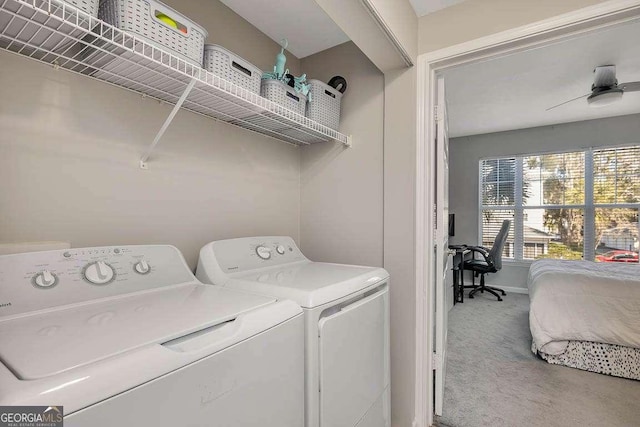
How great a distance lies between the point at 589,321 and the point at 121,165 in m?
3.20

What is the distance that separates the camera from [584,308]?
2.43 m

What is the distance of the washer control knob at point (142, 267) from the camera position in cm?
110

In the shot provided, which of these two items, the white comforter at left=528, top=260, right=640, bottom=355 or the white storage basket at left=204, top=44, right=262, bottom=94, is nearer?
the white storage basket at left=204, top=44, right=262, bottom=94

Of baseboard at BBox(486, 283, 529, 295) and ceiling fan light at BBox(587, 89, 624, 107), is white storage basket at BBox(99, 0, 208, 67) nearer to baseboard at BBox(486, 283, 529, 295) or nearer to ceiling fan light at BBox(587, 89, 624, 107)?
ceiling fan light at BBox(587, 89, 624, 107)

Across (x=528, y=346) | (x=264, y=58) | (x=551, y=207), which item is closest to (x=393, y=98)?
(x=264, y=58)

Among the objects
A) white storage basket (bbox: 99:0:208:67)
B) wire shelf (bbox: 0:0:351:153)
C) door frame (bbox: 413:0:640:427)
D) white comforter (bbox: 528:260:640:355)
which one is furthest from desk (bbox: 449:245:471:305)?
white storage basket (bbox: 99:0:208:67)

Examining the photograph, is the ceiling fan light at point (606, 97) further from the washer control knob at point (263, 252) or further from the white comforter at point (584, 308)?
the washer control knob at point (263, 252)

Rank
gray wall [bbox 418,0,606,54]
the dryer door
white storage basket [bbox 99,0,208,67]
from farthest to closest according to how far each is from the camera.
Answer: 1. gray wall [bbox 418,0,606,54]
2. the dryer door
3. white storage basket [bbox 99,0,208,67]

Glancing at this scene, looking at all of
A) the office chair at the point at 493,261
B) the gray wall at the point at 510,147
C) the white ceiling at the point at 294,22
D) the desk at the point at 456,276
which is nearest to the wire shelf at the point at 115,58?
the white ceiling at the point at 294,22

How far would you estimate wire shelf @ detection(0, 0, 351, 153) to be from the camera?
84cm

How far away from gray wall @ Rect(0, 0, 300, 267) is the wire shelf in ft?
0.21

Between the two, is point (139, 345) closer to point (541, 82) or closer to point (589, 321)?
point (589, 321)

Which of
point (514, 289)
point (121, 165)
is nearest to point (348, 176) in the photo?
point (121, 165)

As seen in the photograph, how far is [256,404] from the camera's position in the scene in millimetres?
796
